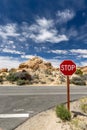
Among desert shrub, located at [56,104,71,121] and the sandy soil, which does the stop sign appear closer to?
desert shrub, located at [56,104,71,121]

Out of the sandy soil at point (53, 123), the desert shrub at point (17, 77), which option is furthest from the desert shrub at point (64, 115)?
the desert shrub at point (17, 77)

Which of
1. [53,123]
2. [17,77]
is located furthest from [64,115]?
[17,77]

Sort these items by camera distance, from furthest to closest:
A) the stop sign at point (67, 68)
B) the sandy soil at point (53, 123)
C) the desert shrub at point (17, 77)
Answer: the desert shrub at point (17, 77) → the stop sign at point (67, 68) → the sandy soil at point (53, 123)

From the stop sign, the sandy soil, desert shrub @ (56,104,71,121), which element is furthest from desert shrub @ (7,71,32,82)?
desert shrub @ (56,104,71,121)

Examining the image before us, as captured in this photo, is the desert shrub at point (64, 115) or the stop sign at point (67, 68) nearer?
the desert shrub at point (64, 115)

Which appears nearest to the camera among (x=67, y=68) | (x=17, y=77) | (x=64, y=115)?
(x=64, y=115)

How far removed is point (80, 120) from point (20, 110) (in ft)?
13.2

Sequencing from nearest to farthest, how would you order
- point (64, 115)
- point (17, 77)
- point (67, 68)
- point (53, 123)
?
1. point (53, 123)
2. point (64, 115)
3. point (67, 68)
4. point (17, 77)

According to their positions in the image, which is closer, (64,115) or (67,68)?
(64,115)

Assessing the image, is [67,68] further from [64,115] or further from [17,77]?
[17,77]

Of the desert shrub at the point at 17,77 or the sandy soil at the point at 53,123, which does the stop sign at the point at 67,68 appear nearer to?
the sandy soil at the point at 53,123

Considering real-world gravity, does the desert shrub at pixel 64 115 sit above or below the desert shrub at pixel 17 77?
below

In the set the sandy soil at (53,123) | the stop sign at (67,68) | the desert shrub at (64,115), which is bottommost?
the sandy soil at (53,123)

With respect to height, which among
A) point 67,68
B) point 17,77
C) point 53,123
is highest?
point 17,77
